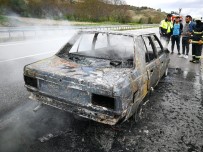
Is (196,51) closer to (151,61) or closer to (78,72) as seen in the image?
(151,61)

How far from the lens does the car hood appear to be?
317 cm

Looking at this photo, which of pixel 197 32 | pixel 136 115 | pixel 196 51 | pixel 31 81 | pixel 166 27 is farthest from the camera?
pixel 166 27

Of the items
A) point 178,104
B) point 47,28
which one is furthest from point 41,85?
point 47,28

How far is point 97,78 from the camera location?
3262 millimetres

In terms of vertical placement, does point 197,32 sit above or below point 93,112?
above

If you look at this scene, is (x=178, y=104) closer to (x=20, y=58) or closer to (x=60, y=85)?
(x=60, y=85)

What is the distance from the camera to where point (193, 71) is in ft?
28.6

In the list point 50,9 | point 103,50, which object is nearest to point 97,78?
point 103,50

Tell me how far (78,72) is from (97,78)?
344 millimetres

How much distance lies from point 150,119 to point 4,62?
6.00m

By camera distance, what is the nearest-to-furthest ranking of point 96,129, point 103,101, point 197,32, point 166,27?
point 103,101, point 96,129, point 197,32, point 166,27

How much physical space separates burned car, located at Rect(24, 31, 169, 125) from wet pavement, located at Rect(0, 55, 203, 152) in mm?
376

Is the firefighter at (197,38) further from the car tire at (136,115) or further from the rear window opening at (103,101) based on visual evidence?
the rear window opening at (103,101)

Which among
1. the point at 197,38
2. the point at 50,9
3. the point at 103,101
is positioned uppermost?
the point at 50,9
